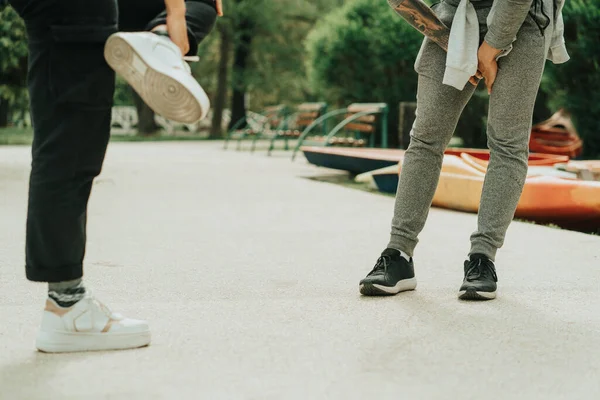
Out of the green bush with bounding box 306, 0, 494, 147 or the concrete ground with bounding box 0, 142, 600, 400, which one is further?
the green bush with bounding box 306, 0, 494, 147

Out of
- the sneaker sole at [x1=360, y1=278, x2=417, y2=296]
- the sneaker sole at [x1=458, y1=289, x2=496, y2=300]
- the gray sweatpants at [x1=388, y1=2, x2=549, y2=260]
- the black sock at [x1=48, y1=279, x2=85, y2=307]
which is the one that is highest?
the gray sweatpants at [x1=388, y1=2, x2=549, y2=260]

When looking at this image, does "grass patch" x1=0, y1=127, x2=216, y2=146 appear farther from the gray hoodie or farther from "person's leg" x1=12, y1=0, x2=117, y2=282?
"person's leg" x1=12, y1=0, x2=117, y2=282

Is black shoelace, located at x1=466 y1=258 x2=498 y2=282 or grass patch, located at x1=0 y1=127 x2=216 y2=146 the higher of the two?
black shoelace, located at x1=466 y1=258 x2=498 y2=282

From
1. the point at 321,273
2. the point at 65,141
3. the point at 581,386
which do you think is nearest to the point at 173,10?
the point at 65,141

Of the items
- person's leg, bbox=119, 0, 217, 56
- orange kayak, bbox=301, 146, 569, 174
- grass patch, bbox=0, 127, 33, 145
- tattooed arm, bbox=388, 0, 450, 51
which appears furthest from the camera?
grass patch, bbox=0, 127, 33, 145

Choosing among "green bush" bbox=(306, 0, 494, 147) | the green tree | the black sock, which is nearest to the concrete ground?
the black sock

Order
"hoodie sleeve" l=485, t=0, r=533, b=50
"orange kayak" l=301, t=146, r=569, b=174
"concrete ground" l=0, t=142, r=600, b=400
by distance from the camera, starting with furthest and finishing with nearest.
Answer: "orange kayak" l=301, t=146, r=569, b=174 < "hoodie sleeve" l=485, t=0, r=533, b=50 < "concrete ground" l=0, t=142, r=600, b=400

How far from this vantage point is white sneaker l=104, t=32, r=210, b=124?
2.20m

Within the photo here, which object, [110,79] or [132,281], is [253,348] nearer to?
[110,79]

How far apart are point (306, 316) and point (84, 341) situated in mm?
818

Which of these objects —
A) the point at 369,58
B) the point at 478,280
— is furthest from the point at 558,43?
the point at 369,58

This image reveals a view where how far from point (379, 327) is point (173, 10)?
1185 millimetres

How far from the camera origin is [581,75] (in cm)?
1073

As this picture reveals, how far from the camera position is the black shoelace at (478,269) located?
3.29 m
